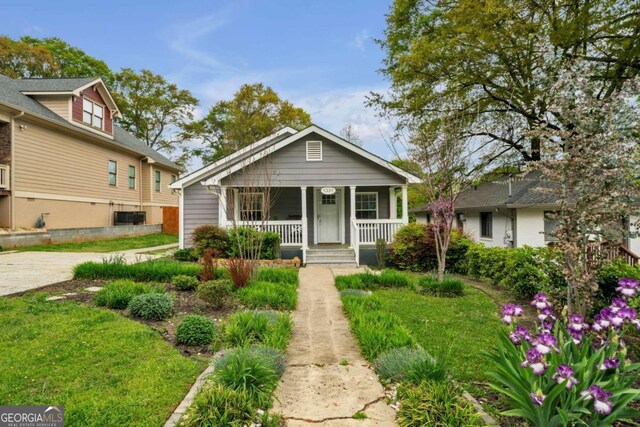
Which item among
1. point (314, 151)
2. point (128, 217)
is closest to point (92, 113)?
point (128, 217)

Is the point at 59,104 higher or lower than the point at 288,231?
higher

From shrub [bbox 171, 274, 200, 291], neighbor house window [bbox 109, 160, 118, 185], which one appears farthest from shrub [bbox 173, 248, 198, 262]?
Result: neighbor house window [bbox 109, 160, 118, 185]

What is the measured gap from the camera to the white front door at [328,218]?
13.5m

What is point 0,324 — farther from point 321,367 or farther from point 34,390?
point 321,367

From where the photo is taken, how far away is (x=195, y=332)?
4543 millimetres

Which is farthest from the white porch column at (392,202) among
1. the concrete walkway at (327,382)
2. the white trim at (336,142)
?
the concrete walkway at (327,382)

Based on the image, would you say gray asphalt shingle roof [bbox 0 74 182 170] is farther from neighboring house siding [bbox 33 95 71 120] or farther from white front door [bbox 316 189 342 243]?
white front door [bbox 316 189 342 243]

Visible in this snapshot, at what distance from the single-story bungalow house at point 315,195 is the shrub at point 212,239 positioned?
1.86 feet

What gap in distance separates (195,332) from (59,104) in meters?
18.1

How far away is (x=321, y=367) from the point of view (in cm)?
388

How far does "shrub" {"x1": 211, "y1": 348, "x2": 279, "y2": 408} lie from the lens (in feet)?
9.75

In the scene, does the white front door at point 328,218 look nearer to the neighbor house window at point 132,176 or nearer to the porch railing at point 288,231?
the porch railing at point 288,231

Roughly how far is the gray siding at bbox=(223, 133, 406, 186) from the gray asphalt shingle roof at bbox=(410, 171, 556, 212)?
3.39 m

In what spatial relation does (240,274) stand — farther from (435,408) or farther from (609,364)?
(609,364)
